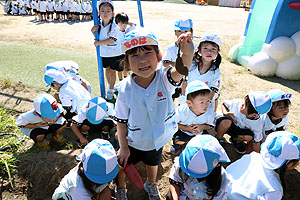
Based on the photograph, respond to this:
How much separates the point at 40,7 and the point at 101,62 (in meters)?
11.5

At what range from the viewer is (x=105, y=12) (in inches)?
124

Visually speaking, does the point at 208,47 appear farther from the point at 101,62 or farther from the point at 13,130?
the point at 13,130

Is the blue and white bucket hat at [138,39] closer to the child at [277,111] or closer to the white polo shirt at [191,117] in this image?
the white polo shirt at [191,117]

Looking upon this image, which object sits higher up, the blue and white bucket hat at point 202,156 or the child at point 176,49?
the child at point 176,49

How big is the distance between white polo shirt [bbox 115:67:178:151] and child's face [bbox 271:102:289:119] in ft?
4.73

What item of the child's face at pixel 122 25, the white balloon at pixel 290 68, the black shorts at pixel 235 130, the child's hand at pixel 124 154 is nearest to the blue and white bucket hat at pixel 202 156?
the child's hand at pixel 124 154

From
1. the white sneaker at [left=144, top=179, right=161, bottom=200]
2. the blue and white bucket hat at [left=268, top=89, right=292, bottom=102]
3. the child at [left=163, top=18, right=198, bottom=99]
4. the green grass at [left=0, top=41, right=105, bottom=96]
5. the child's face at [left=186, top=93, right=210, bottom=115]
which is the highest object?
the child at [left=163, top=18, right=198, bottom=99]

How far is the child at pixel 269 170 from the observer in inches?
61.6

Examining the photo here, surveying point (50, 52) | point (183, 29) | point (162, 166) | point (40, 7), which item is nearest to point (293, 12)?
point (183, 29)

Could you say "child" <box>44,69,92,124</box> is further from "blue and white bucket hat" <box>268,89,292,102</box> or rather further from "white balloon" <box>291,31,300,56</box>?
"white balloon" <box>291,31,300,56</box>

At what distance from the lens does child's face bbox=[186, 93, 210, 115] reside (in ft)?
7.16

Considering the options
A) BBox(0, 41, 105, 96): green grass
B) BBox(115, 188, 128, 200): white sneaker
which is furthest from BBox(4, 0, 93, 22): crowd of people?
BBox(115, 188, 128, 200): white sneaker

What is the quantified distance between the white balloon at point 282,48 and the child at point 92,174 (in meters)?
4.82

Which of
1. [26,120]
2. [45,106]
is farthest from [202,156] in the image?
[26,120]
